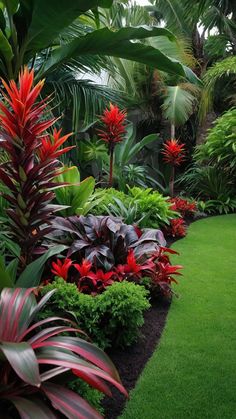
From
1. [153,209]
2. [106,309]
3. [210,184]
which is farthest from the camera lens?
[210,184]

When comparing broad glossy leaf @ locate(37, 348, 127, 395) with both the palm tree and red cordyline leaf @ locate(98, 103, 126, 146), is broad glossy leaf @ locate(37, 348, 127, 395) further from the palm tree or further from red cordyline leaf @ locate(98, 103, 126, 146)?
red cordyline leaf @ locate(98, 103, 126, 146)

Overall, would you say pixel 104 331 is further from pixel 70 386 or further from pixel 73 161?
pixel 73 161

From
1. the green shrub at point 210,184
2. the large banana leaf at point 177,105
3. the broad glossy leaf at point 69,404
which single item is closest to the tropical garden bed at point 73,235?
the broad glossy leaf at point 69,404

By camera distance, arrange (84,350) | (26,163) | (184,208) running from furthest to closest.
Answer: (184,208) < (26,163) < (84,350)

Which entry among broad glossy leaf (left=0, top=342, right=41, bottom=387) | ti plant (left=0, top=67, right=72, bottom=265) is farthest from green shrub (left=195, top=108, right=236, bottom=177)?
broad glossy leaf (left=0, top=342, right=41, bottom=387)

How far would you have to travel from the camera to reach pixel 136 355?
2.55 meters

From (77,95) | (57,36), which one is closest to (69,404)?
(57,36)

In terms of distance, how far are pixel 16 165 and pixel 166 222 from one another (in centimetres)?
350

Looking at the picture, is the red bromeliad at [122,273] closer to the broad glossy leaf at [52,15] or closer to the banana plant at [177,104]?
the broad glossy leaf at [52,15]

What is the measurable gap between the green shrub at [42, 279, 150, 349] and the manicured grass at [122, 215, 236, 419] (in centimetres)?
27

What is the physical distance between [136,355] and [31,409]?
1.40 meters

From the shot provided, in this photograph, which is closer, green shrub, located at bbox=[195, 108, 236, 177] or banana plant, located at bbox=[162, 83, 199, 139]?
green shrub, located at bbox=[195, 108, 236, 177]

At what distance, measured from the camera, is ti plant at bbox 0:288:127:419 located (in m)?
1.24

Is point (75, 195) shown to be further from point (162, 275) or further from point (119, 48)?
point (119, 48)
